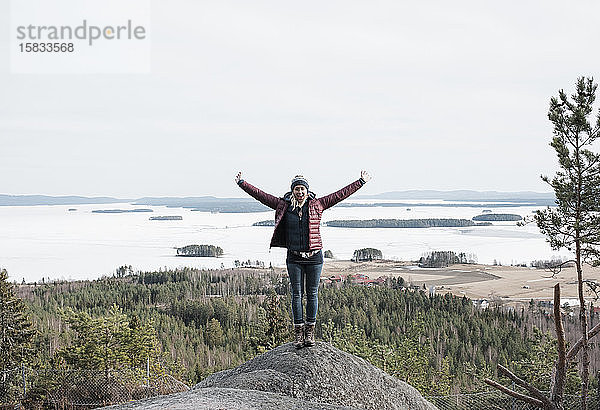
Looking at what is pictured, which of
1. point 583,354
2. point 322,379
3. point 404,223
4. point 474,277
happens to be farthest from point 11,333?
point 404,223

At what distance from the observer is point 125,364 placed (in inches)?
965

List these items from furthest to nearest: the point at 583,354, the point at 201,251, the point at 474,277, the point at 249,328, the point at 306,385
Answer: the point at 201,251
the point at 474,277
the point at 249,328
the point at 583,354
the point at 306,385

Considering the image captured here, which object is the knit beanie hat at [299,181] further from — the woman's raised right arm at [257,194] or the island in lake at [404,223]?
the island in lake at [404,223]

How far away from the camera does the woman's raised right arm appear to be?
7.64 m

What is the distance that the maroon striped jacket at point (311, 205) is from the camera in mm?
7438

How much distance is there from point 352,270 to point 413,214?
224 ft

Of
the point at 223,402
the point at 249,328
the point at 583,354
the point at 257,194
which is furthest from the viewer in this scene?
Result: the point at 249,328

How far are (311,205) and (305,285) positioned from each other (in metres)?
1.13

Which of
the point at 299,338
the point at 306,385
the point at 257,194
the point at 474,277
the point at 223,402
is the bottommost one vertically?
the point at 474,277

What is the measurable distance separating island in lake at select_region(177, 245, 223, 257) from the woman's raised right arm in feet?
306

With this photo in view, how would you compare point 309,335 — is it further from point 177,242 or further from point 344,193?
point 177,242

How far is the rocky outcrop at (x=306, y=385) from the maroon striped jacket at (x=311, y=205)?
159 cm

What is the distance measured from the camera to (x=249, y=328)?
55781 millimetres

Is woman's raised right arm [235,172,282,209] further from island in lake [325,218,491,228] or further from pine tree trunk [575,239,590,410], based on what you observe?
island in lake [325,218,491,228]
